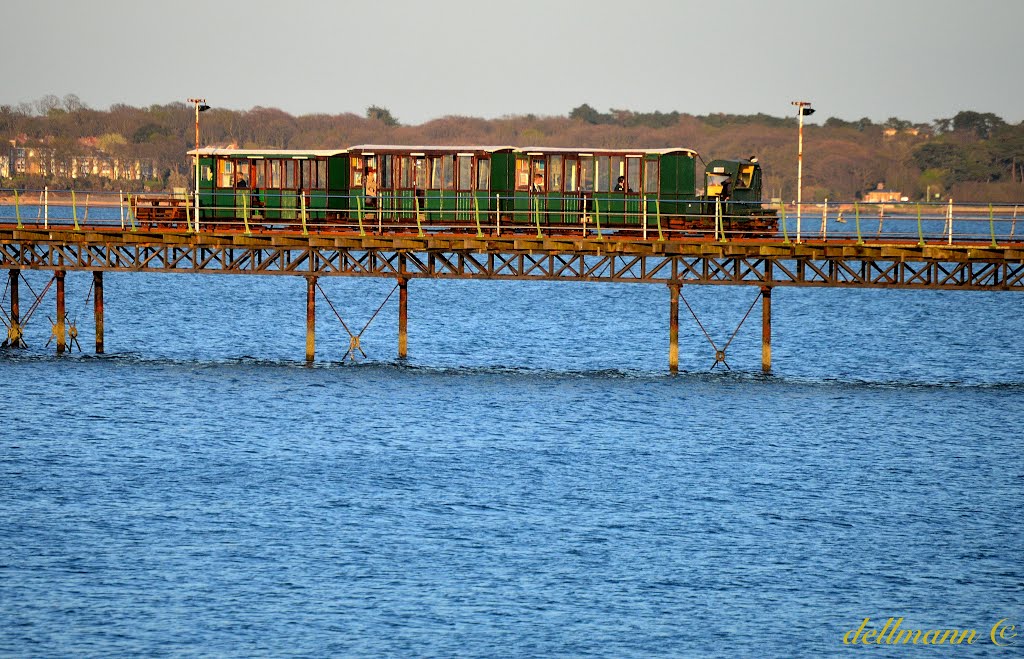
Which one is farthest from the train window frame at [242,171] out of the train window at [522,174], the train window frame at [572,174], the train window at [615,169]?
the train window at [615,169]

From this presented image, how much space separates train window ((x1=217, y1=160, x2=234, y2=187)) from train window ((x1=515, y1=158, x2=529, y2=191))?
11.3m

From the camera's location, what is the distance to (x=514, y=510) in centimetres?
3180

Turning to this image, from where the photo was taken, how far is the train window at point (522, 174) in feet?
178

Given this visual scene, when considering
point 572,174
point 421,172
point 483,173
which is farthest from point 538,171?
point 421,172

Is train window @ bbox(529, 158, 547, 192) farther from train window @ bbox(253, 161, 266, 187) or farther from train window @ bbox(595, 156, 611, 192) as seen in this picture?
train window @ bbox(253, 161, 266, 187)

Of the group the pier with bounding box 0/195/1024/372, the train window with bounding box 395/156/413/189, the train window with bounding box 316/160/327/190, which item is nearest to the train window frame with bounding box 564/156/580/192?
the train window with bounding box 395/156/413/189

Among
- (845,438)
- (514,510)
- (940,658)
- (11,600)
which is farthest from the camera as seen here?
(845,438)

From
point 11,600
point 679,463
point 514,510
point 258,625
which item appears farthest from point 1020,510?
point 11,600

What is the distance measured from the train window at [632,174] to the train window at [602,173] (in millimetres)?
801

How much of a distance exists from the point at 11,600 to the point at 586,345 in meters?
48.3

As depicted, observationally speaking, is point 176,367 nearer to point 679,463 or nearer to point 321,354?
point 321,354

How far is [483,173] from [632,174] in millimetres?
5586

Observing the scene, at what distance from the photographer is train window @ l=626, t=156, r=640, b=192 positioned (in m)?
53.4

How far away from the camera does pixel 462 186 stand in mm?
54562
